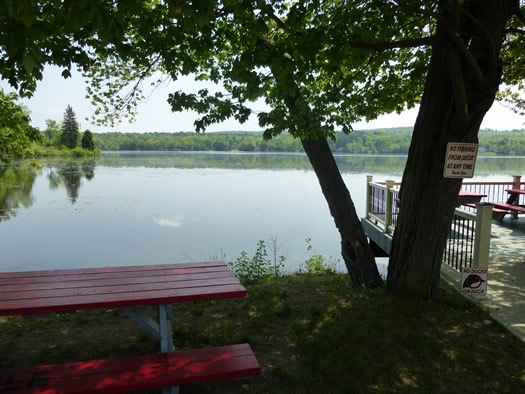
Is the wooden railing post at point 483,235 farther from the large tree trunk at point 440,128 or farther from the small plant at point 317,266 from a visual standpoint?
the small plant at point 317,266

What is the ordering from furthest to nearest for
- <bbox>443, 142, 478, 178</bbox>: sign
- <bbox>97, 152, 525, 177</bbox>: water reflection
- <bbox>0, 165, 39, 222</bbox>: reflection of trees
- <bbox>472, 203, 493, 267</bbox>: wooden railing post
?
<bbox>97, 152, 525, 177</bbox>: water reflection < <bbox>0, 165, 39, 222</bbox>: reflection of trees < <bbox>472, 203, 493, 267</bbox>: wooden railing post < <bbox>443, 142, 478, 178</bbox>: sign

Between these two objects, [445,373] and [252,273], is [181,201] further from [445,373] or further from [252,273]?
[445,373]

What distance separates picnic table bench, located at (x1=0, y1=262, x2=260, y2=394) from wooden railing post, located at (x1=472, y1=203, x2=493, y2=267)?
3.40 m

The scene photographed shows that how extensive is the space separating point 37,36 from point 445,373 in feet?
11.5

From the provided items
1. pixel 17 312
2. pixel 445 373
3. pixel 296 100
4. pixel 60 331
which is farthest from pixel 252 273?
pixel 17 312

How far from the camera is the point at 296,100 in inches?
218

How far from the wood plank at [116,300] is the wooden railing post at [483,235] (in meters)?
3.53

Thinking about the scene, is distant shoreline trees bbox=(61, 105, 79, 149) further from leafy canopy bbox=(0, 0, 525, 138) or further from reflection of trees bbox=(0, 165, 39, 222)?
leafy canopy bbox=(0, 0, 525, 138)

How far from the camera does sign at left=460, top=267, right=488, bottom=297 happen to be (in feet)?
15.9

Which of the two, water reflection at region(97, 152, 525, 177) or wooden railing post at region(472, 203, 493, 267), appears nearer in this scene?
wooden railing post at region(472, 203, 493, 267)

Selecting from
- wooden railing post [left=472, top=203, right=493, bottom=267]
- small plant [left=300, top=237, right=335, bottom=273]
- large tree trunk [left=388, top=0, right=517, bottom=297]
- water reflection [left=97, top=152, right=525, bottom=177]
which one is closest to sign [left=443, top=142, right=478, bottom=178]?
large tree trunk [left=388, top=0, right=517, bottom=297]

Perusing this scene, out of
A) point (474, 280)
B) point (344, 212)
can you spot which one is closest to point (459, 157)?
point (474, 280)

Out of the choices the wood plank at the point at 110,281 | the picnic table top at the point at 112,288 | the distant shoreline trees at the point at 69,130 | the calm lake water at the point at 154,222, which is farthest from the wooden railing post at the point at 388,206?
the distant shoreline trees at the point at 69,130

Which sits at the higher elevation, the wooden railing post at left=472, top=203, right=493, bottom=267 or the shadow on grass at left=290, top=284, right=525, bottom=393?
the wooden railing post at left=472, top=203, right=493, bottom=267
